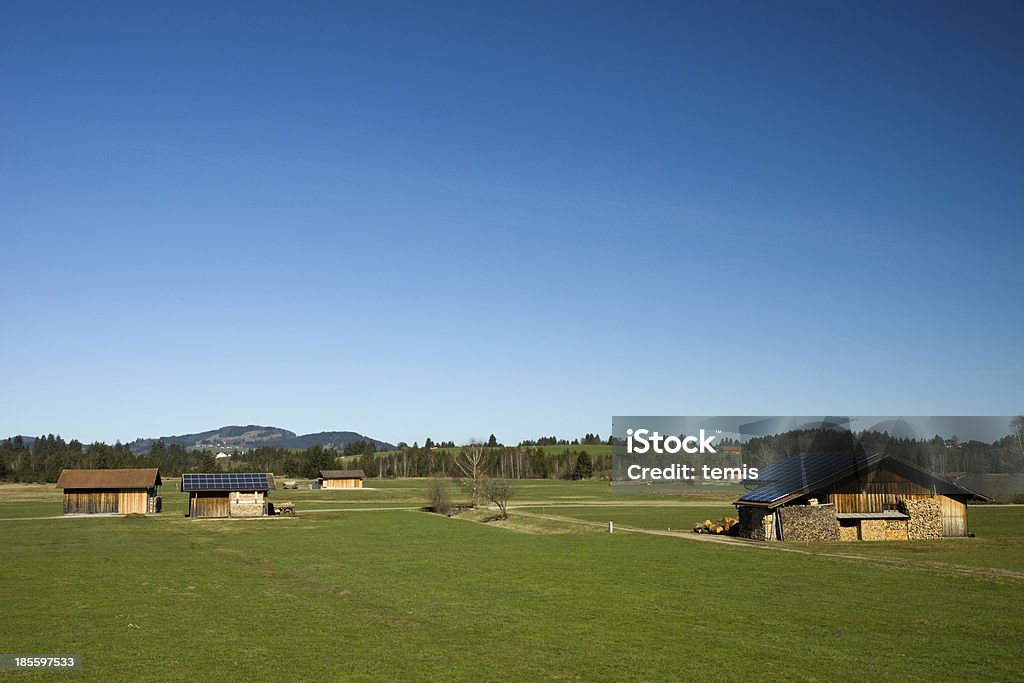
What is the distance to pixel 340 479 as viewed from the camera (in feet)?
519

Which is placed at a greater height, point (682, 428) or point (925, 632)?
point (682, 428)

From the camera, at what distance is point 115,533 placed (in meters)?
61.9

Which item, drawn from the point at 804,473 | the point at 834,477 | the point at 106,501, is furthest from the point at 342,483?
the point at 834,477

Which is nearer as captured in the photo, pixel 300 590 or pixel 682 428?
pixel 300 590

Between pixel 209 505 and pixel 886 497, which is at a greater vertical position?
pixel 886 497

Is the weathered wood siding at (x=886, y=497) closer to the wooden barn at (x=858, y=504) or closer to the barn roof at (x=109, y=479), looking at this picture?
the wooden barn at (x=858, y=504)

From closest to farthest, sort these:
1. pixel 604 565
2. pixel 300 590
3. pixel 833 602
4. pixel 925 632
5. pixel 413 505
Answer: pixel 925 632 → pixel 833 602 → pixel 300 590 → pixel 604 565 → pixel 413 505

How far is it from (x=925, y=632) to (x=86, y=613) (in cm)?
2632

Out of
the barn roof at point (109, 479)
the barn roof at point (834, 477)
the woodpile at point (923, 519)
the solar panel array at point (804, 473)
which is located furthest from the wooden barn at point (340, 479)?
the woodpile at point (923, 519)

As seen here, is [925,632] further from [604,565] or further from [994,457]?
[994,457]

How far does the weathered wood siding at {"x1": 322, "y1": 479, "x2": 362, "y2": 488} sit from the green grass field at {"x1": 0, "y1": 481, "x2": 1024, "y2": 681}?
10556 cm

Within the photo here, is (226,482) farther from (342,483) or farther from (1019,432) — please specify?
(1019,432)

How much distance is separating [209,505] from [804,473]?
57929 mm

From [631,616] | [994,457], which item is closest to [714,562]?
[631,616]
